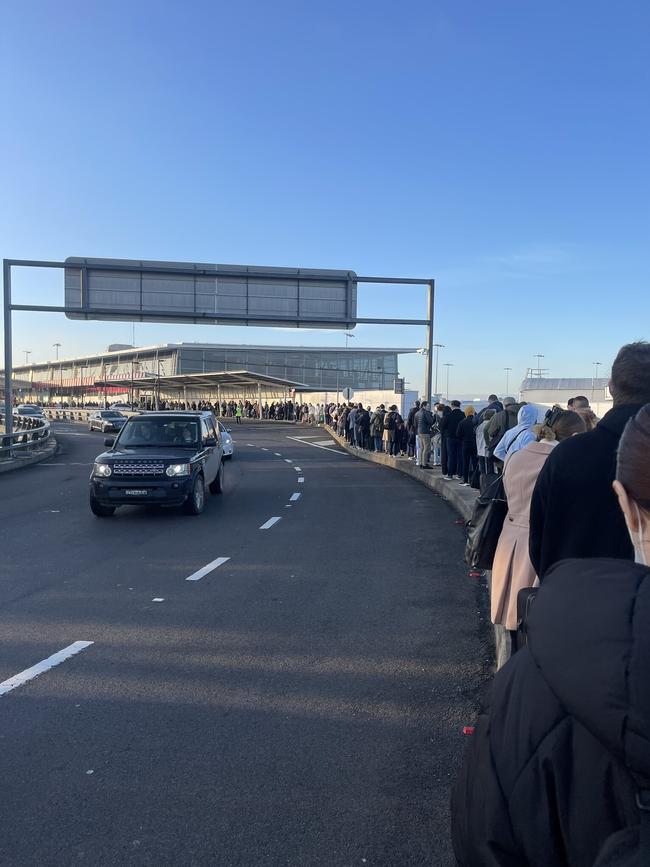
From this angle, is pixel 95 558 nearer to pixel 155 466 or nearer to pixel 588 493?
pixel 155 466

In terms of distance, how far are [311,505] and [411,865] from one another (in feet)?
39.2

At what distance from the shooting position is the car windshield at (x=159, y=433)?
14.0 m

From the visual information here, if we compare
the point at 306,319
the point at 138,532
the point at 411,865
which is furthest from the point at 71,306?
the point at 411,865

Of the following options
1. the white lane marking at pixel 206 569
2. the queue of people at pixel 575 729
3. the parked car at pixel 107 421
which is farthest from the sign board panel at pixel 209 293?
the parked car at pixel 107 421

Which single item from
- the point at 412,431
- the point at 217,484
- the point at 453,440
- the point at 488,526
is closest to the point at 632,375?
the point at 488,526

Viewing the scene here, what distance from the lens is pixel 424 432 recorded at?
21000 mm

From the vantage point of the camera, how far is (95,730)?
13.5 feet

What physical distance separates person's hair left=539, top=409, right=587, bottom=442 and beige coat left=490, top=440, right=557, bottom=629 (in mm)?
304

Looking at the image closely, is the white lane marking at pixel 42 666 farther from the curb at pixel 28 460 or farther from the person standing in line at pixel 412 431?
the curb at pixel 28 460

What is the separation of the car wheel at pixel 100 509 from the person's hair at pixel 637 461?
1194 cm

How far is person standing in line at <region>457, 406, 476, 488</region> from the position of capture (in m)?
15.9

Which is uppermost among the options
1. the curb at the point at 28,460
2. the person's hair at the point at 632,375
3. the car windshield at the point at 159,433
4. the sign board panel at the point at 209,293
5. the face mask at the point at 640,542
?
the sign board panel at the point at 209,293

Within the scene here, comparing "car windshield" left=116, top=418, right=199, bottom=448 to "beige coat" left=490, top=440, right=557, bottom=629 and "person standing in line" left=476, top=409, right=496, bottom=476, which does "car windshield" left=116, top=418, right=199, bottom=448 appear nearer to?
"person standing in line" left=476, top=409, right=496, bottom=476

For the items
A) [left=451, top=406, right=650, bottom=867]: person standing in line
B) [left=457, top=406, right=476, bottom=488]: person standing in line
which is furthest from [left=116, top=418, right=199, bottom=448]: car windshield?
[left=451, top=406, right=650, bottom=867]: person standing in line
